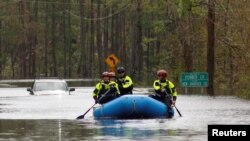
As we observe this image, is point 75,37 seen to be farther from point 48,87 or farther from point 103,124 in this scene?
point 103,124

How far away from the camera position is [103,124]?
85.8 ft

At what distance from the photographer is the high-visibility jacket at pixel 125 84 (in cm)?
2903

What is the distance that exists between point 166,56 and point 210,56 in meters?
33.2

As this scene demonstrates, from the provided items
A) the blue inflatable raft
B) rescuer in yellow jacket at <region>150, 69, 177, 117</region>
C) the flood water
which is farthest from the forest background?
the blue inflatable raft

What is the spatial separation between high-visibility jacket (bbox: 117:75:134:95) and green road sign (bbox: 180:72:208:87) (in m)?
19.2

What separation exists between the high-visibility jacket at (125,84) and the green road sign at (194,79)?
63.1 feet

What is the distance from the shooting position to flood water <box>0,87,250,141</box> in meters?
21.5

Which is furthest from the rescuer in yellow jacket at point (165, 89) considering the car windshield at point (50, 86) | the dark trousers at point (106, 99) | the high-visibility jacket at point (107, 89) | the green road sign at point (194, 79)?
the green road sign at point (194, 79)

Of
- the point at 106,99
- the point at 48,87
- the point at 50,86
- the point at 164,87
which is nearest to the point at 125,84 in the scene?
the point at 106,99

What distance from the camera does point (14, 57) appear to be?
138750 millimetres

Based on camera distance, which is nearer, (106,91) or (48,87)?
(106,91)

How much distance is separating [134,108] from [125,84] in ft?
4.85

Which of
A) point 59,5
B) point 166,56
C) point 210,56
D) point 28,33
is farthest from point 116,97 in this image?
point 59,5

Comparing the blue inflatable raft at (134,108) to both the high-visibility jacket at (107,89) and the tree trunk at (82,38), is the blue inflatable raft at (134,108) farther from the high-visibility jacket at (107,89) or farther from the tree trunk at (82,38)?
the tree trunk at (82,38)
